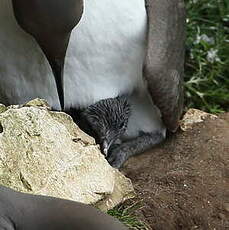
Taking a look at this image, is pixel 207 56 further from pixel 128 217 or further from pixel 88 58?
pixel 128 217

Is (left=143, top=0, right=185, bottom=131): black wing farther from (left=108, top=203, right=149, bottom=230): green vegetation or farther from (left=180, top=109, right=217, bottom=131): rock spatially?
(left=108, top=203, right=149, bottom=230): green vegetation

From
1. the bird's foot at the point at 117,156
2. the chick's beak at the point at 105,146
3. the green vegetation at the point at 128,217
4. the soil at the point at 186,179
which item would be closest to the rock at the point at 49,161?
the green vegetation at the point at 128,217

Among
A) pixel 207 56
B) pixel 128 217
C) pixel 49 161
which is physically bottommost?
pixel 207 56

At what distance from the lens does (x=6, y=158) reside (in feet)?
9.88

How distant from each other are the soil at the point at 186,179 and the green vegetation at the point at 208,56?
1.89 feet

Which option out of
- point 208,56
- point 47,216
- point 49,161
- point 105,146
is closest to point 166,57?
point 105,146

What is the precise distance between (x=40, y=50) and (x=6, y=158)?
2.29 ft

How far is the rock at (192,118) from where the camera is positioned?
407cm

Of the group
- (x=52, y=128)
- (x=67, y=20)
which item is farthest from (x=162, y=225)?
(x=67, y=20)

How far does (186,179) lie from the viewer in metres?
3.55

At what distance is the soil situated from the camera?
3.36m

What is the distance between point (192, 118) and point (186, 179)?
63 centimetres

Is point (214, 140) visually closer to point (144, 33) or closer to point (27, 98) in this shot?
point (144, 33)

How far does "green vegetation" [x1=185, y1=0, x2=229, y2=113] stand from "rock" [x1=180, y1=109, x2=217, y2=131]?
319mm
